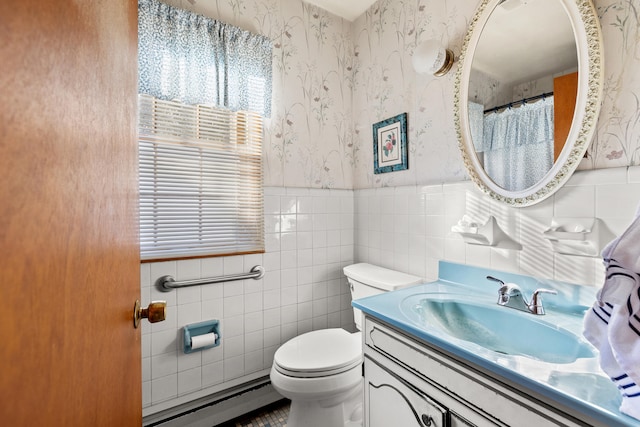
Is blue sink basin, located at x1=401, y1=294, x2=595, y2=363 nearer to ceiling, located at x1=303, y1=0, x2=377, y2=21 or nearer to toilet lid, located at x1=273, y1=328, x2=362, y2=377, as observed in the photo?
toilet lid, located at x1=273, y1=328, x2=362, y2=377

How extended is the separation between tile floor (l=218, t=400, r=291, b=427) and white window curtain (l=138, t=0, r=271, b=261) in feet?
3.12

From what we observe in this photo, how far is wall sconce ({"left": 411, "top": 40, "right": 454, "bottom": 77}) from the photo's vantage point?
131 centimetres

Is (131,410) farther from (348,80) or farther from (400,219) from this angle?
(348,80)

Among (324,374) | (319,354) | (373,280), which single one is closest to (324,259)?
(373,280)

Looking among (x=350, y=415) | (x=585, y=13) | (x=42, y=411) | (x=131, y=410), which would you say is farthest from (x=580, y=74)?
(x=350, y=415)

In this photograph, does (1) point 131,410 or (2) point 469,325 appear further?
(2) point 469,325

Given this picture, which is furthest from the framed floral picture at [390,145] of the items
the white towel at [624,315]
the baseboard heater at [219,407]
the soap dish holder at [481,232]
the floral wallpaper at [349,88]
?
the baseboard heater at [219,407]

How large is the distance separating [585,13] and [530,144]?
0.42 metres

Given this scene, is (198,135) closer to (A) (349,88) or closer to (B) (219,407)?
(A) (349,88)

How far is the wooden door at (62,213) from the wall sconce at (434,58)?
4.11 feet

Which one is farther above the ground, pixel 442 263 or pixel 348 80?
pixel 348 80

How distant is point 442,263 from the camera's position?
4.47 ft

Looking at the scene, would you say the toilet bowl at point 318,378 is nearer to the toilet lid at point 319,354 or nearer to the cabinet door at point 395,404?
the toilet lid at point 319,354

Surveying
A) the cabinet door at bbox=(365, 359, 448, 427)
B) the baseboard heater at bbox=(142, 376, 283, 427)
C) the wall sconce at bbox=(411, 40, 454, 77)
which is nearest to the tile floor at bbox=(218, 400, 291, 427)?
the baseboard heater at bbox=(142, 376, 283, 427)
